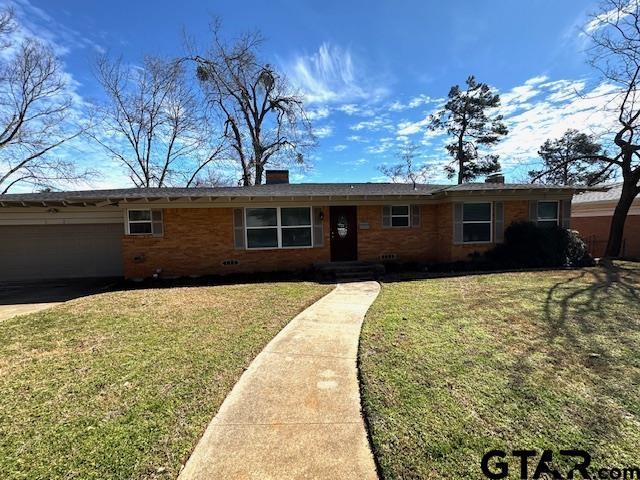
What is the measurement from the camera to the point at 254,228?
1126 centimetres

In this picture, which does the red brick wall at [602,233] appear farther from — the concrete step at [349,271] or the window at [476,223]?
the concrete step at [349,271]

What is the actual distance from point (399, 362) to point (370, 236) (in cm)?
817

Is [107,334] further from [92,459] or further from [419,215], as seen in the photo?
[419,215]

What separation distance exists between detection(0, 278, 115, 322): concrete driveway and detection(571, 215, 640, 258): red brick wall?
850 inches

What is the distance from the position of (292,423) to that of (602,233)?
20.6 metres

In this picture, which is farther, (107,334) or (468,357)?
(107,334)

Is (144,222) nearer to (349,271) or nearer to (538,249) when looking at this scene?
(349,271)

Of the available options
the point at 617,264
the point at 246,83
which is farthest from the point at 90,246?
the point at 617,264

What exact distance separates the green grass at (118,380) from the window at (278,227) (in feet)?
14.2

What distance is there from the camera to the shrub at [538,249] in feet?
37.1

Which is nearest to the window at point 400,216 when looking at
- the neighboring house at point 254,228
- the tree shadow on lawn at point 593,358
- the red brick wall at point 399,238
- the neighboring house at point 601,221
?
the neighboring house at point 254,228

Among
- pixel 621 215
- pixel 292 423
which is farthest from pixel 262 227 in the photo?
pixel 621 215

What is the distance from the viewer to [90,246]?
39.8 feet

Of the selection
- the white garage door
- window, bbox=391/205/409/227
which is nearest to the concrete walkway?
window, bbox=391/205/409/227
